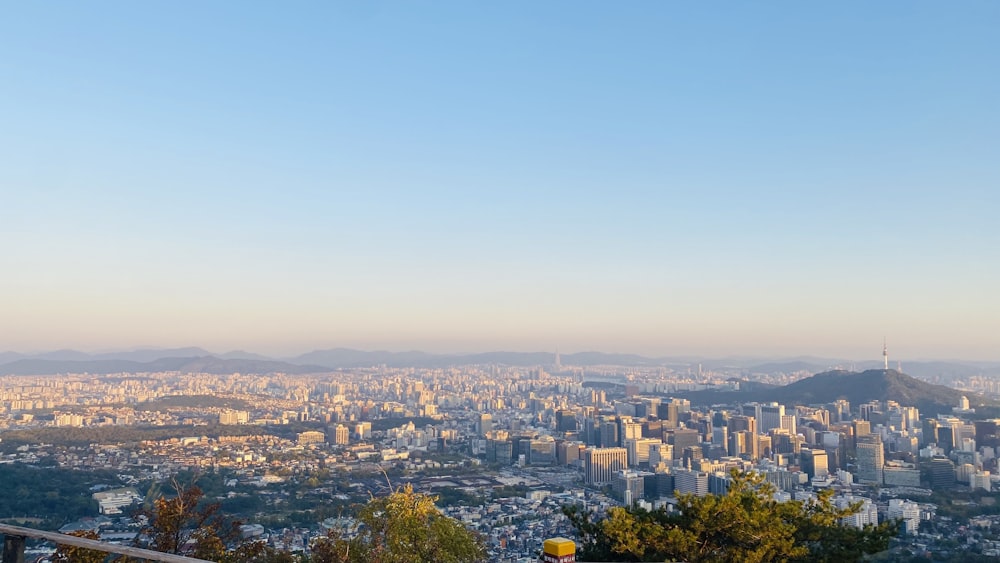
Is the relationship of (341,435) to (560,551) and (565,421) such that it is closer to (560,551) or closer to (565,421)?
(565,421)

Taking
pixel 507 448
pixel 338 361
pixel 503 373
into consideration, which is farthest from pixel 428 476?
pixel 338 361

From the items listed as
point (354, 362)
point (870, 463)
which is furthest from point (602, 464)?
point (354, 362)

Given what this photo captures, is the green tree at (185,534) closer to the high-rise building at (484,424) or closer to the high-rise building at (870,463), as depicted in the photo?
the high-rise building at (870,463)

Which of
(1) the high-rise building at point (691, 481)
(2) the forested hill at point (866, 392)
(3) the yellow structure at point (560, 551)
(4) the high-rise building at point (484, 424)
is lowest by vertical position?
(4) the high-rise building at point (484, 424)

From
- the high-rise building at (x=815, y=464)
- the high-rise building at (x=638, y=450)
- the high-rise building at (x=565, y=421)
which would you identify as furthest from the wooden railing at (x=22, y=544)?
the high-rise building at (x=565, y=421)

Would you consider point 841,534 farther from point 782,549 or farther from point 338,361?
point 338,361

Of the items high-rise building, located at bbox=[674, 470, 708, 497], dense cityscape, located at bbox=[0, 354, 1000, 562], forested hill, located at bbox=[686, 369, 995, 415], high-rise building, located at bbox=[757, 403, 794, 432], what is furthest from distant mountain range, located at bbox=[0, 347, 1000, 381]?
high-rise building, located at bbox=[674, 470, 708, 497]

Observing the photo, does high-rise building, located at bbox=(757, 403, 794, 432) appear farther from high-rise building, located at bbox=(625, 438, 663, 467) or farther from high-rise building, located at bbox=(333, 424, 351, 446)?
high-rise building, located at bbox=(333, 424, 351, 446)

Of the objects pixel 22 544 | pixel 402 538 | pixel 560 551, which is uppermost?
pixel 22 544
